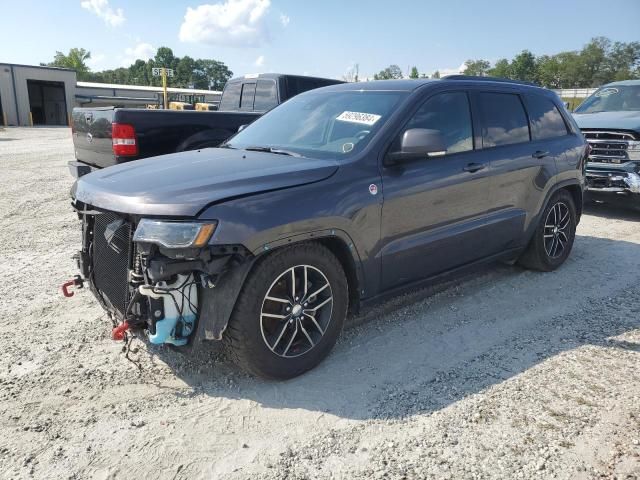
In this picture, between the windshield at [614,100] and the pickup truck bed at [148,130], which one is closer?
the pickup truck bed at [148,130]

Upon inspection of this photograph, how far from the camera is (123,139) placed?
6172 millimetres

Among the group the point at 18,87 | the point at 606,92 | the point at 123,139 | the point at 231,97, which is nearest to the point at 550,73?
the point at 18,87

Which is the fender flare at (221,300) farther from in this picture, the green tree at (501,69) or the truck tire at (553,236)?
the green tree at (501,69)

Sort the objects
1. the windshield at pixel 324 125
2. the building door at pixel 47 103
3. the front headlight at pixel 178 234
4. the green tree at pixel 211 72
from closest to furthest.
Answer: the front headlight at pixel 178 234, the windshield at pixel 324 125, the building door at pixel 47 103, the green tree at pixel 211 72

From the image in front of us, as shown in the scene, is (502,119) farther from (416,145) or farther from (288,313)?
(288,313)

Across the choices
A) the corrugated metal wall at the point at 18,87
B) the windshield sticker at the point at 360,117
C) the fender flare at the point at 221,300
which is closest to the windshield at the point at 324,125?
the windshield sticker at the point at 360,117

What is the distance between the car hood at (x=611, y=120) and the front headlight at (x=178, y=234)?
7390mm

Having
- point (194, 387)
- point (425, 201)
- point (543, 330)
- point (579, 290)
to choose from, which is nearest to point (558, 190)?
point (579, 290)

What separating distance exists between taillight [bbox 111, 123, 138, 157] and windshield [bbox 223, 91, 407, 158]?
226 centimetres

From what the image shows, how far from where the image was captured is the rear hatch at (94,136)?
633 centimetres

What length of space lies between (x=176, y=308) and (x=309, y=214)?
941 mm

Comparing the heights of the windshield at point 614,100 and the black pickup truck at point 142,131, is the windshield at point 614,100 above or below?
above

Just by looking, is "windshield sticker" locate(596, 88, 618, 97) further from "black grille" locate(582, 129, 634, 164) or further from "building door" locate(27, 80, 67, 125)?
"building door" locate(27, 80, 67, 125)

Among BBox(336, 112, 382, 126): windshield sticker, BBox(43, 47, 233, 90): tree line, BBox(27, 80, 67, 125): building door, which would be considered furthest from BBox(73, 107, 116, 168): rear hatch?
BBox(43, 47, 233, 90): tree line
